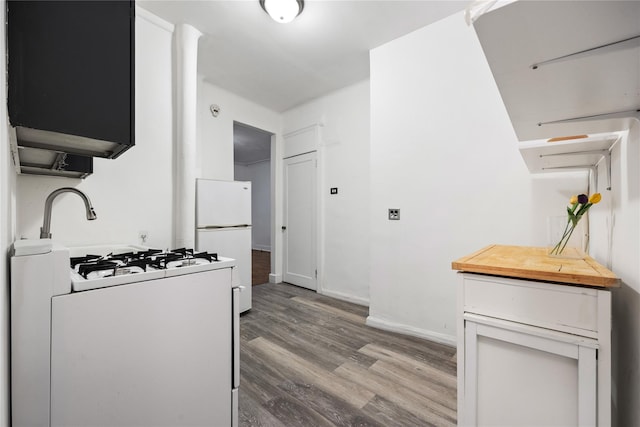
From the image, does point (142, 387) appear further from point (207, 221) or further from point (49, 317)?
point (207, 221)

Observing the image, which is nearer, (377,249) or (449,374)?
(449,374)

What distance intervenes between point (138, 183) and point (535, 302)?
260cm

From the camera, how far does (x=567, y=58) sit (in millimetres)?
609

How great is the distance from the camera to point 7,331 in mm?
839

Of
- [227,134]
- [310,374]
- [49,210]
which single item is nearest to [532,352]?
[310,374]

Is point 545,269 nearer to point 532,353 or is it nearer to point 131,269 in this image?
point 532,353

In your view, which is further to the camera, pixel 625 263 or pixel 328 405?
pixel 328 405

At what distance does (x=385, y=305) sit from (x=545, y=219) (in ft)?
4.77

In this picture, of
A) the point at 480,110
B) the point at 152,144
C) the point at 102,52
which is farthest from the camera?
the point at 152,144

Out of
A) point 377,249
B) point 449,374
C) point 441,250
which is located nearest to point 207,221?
point 377,249

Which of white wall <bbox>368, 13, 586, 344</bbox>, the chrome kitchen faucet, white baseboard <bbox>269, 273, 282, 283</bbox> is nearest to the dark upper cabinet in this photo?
the chrome kitchen faucet

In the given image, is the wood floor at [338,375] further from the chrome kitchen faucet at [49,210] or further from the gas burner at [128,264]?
the chrome kitchen faucet at [49,210]

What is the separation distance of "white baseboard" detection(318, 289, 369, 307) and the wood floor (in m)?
0.39

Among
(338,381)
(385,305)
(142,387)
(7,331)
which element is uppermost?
(7,331)
